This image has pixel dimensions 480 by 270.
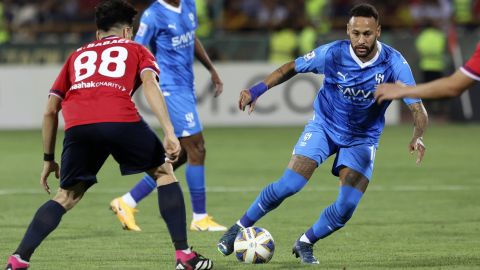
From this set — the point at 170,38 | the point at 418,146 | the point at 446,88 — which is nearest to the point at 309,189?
the point at 170,38

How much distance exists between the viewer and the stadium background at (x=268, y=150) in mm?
8648

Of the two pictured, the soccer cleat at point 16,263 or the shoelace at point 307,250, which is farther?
the shoelace at point 307,250

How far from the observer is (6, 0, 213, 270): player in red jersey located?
707cm

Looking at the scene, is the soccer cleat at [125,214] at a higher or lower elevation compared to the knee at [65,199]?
lower

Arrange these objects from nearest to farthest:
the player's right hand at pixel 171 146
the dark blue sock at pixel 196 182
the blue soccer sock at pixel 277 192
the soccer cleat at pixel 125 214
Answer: the player's right hand at pixel 171 146
the blue soccer sock at pixel 277 192
the soccer cleat at pixel 125 214
the dark blue sock at pixel 196 182

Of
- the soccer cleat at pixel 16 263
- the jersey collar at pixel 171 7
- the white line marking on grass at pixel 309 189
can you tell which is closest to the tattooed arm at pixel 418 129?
the soccer cleat at pixel 16 263

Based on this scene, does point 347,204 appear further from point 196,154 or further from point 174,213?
point 196,154

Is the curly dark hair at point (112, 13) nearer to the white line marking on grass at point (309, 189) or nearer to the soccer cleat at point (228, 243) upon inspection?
the soccer cleat at point (228, 243)

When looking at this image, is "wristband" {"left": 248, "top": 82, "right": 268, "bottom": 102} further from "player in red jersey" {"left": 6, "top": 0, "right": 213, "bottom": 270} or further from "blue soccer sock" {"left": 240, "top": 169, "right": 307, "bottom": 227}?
"player in red jersey" {"left": 6, "top": 0, "right": 213, "bottom": 270}

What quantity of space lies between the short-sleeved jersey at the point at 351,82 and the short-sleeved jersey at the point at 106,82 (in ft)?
4.63

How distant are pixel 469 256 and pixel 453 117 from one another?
15.3m

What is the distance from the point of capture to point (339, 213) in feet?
26.0

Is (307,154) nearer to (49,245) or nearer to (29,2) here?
Answer: (49,245)

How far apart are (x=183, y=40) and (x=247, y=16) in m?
16.5
